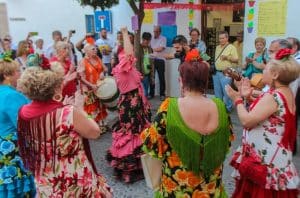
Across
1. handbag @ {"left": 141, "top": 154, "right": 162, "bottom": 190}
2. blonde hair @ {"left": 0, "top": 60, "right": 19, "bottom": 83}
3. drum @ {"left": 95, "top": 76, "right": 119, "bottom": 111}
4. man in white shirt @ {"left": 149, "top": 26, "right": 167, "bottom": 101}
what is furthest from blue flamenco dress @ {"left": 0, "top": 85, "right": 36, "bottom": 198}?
man in white shirt @ {"left": 149, "top": 26, "right": 167, "bottom": 101}

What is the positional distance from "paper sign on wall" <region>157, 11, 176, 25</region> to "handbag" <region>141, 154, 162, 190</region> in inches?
261

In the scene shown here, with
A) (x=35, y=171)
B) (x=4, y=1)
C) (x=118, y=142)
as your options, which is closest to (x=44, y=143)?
(x=35, y=171)

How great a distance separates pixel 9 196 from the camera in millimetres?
2648

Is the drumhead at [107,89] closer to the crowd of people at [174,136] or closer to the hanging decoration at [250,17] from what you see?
Answer: the crowd of people at [174,136]

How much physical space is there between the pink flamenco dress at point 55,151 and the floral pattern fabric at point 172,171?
1.39ft

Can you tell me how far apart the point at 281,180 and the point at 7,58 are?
7.15 ft

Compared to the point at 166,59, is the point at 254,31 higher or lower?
higher

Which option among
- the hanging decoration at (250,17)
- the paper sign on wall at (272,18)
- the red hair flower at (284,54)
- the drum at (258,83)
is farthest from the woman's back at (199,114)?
the hanging decoration at (250,17)

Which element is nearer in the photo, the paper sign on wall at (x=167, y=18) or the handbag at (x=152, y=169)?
the handbag at (x=152, y=169)

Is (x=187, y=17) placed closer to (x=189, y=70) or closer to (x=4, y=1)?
(x=189, y=70)

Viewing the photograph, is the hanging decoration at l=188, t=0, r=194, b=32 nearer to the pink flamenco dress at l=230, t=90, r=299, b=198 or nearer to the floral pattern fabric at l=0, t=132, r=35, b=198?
the pink flamenco dress at l=230, t=90, r=299, b=198

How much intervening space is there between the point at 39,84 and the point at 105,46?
7.27 metres

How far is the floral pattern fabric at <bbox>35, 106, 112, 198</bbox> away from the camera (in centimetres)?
214

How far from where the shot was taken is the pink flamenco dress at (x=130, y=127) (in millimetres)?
4051
